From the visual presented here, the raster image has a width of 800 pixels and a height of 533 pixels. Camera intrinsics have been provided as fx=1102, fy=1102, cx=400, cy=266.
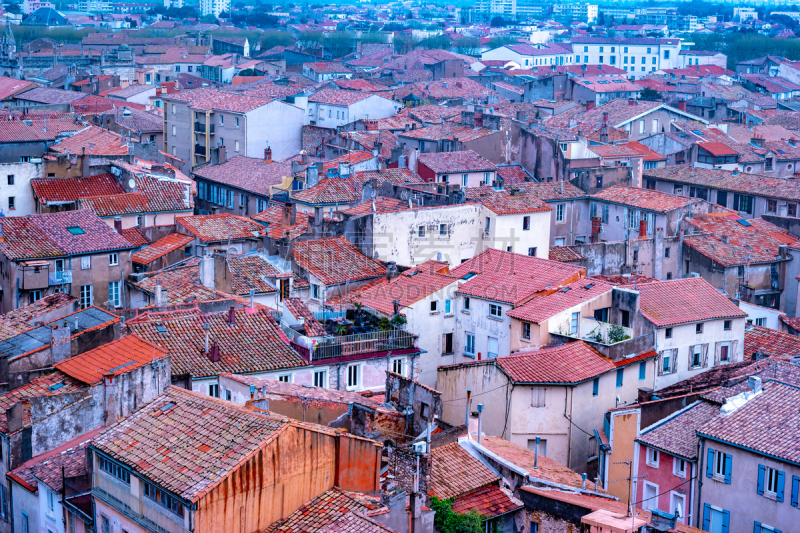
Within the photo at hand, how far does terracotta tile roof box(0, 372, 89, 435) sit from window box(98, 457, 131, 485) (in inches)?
122

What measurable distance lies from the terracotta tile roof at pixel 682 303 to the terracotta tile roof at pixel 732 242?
10.8 meters

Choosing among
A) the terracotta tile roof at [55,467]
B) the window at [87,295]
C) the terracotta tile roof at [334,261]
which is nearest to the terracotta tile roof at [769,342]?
the terracotta tile roof at [334,261]

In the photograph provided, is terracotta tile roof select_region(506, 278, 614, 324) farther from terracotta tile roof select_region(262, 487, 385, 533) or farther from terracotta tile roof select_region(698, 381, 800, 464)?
terracotta tile roof select_region(262, 487, 385, 533)

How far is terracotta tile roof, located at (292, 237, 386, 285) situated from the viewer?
37.2m

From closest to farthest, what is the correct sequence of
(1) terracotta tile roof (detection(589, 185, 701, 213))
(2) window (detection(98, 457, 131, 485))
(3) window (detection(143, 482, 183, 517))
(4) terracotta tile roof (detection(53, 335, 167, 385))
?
(3) window (detection(143, 482, 183, 517))
(2) window (detection(98, 457, 131, 485))
(4) terracotta tile roof (detection(53, 335, 167, 385))
(1) terracotta tile roof (detection(589, 185, 701, 213))

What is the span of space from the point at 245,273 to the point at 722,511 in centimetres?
1765

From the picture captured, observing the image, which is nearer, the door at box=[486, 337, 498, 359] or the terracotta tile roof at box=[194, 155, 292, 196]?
the door at box=[486, 337, 498, 359]

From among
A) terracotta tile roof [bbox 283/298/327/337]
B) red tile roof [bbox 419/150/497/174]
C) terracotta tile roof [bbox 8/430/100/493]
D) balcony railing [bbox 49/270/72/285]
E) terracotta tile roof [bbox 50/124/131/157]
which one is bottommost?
terracotta tile roof [bbox 8/430/100/493]

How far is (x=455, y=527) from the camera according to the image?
2158cm

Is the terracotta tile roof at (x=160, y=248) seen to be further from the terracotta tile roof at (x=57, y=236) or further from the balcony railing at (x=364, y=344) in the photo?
the balcony railing at (x=364, y=344)

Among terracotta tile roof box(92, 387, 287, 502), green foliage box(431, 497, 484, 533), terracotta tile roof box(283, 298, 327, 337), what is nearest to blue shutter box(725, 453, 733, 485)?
green foliage box(431, 497, 484, 533)

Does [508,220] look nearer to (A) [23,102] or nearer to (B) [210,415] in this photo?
(B) [210,415]

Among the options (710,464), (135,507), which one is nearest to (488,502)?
(710,464)

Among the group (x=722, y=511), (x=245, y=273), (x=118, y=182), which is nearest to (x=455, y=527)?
(x=722, y=511)
